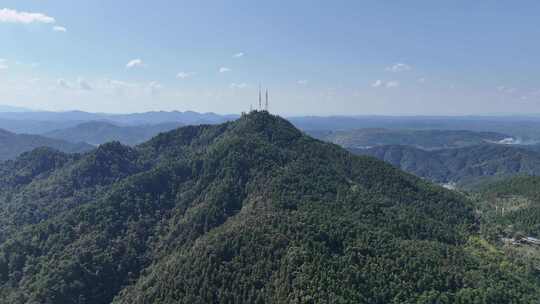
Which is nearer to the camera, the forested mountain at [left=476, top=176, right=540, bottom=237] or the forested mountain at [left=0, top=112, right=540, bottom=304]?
the forested mountain at [left=0, top=112, right=540, bottom=304]

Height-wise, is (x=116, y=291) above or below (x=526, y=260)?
below

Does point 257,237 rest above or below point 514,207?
above

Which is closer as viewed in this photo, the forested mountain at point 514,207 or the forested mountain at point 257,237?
the forested mountain at point 257,237

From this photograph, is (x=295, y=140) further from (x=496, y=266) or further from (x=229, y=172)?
(x=496, y=266)

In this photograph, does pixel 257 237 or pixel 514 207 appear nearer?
pixel 257 237

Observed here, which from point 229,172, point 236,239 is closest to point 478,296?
point 236,239

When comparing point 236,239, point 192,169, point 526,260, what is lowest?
point 526,260

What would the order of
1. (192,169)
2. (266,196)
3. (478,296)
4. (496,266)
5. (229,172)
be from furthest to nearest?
(192,169), (229,172), (266,196), (496,266), (478,296)

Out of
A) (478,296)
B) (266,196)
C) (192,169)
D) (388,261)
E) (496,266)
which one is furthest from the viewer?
(192,169)
